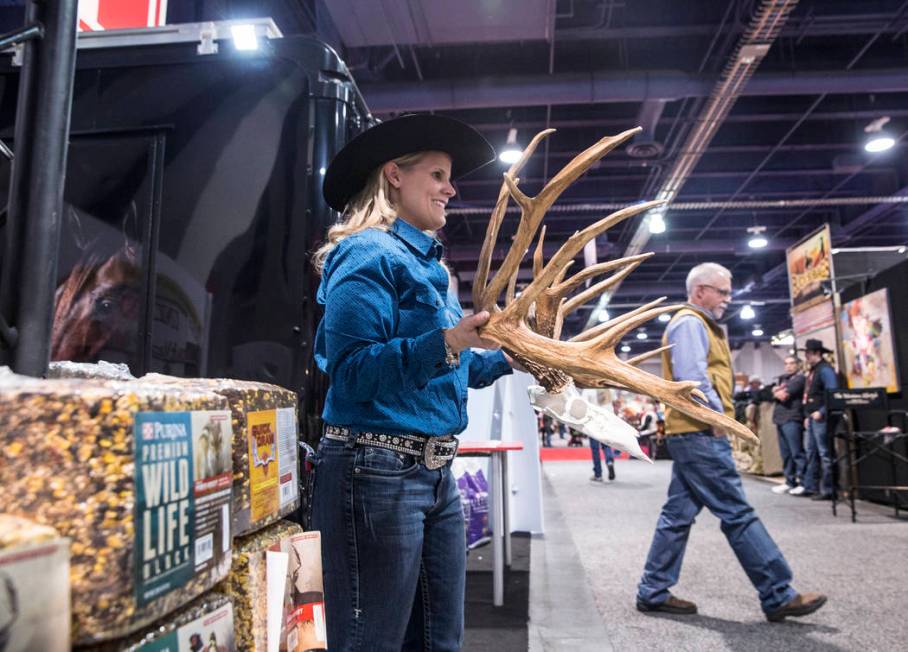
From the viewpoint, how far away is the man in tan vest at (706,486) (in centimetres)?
345

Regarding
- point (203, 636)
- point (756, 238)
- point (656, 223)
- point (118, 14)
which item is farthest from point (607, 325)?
point (756, 238)

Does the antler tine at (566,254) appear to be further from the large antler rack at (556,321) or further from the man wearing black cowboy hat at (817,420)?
the man wearing black cowboy hat at (817,420)

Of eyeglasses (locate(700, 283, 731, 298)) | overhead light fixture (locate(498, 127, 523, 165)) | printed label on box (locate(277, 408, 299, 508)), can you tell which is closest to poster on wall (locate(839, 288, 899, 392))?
overhead light fixture (locate(498, 127, 523, 165))

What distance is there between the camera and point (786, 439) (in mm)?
8578

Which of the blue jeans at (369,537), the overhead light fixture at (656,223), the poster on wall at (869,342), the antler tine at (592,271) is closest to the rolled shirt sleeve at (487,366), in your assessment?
the antler tine at (592,271)

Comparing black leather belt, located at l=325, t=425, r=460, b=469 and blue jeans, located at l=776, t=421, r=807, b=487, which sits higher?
black leather belt, located at l=325, t=425, r=460, b=469

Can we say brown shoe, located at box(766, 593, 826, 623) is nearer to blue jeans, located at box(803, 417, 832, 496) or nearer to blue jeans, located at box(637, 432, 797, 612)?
blue jeans, located at box(637, 432, 797, 612)

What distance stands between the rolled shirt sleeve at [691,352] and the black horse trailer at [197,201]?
6.75 ft

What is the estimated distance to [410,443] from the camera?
4.80ft

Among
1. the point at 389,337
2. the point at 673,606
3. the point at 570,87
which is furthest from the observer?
the point at 570,87

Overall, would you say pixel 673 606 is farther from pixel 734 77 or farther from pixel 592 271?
pixel 734 77

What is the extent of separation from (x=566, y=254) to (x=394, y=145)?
494 millimetres

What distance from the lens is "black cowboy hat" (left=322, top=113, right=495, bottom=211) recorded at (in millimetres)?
1632

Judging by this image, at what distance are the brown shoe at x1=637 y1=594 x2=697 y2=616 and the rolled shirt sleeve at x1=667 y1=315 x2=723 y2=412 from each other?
42.6 inches
